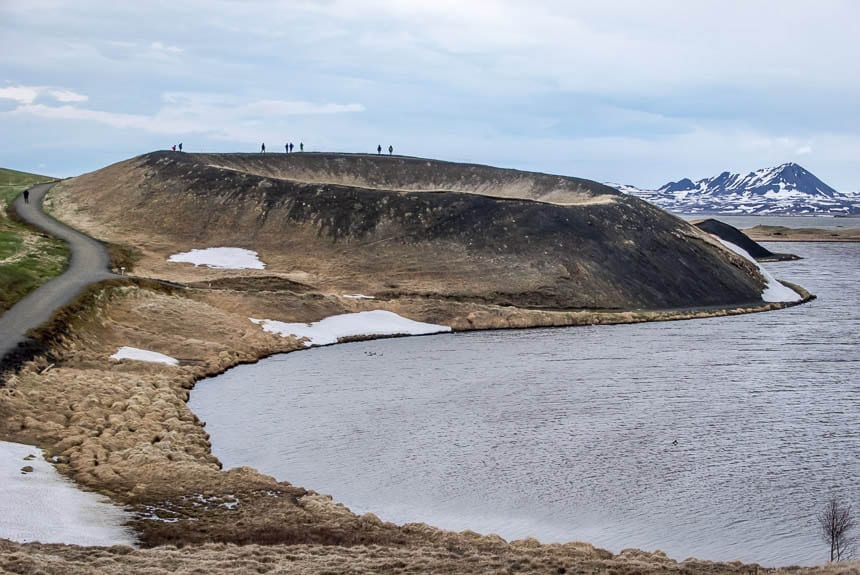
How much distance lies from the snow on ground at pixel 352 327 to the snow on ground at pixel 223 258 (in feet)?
55.2

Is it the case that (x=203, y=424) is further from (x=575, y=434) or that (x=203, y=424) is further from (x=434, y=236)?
(x=434, y=236)

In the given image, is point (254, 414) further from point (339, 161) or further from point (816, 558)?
point (339, 161)

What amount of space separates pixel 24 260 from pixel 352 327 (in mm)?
21004

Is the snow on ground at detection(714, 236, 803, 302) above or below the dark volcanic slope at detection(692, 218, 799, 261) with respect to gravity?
below

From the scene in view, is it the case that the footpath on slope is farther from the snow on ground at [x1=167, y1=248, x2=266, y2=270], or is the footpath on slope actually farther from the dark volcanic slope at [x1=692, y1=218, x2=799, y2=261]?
the dark volcanic slope at [x1=692, y1=218, x2=799, y2=261]

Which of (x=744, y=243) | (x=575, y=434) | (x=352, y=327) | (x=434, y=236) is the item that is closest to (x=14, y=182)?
(x=434, y=236)

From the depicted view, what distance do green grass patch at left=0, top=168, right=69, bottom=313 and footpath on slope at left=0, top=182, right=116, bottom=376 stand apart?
588 millimetres

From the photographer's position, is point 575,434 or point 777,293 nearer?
point 575,434

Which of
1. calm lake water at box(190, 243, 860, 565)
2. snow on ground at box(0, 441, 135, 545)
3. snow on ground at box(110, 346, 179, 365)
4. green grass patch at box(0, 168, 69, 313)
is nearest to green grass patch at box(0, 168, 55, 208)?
green grass patch at box(0, 168, 69, 313)

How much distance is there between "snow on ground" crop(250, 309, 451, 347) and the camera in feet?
204

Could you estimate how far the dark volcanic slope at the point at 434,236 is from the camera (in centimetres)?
7975

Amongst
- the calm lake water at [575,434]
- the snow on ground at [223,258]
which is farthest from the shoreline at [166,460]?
the snow on ground at [223,258]

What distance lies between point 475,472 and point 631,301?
4990cm

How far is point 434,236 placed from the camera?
287 feet
